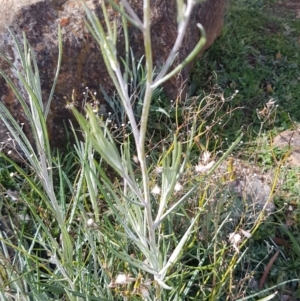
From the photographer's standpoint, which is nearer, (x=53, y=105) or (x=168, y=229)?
(x=168, y=229)

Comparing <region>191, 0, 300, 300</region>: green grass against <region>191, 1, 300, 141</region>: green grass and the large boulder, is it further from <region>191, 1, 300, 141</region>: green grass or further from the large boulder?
the large boulder

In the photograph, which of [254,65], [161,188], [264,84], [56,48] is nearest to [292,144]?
[264,84]

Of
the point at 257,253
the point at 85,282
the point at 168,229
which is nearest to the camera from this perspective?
the point at 85,282

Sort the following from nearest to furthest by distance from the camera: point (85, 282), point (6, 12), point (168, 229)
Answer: point (85, 282), point (168, 229), point (6, 12)

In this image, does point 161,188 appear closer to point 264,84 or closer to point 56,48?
point 56,48

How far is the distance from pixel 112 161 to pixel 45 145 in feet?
1.34

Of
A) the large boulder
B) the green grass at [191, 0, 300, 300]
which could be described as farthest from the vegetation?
the large boulder

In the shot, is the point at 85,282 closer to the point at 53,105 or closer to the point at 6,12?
the point at 53,105

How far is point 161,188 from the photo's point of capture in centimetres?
150

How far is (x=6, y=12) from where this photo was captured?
2.45 m

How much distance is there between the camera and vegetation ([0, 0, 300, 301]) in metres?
1.26

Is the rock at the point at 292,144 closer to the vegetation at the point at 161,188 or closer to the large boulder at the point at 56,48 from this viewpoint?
the vegetation at the point at 161,188

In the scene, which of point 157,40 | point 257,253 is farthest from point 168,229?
point 157,40

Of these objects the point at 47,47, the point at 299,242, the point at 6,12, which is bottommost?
the point at 299,242
